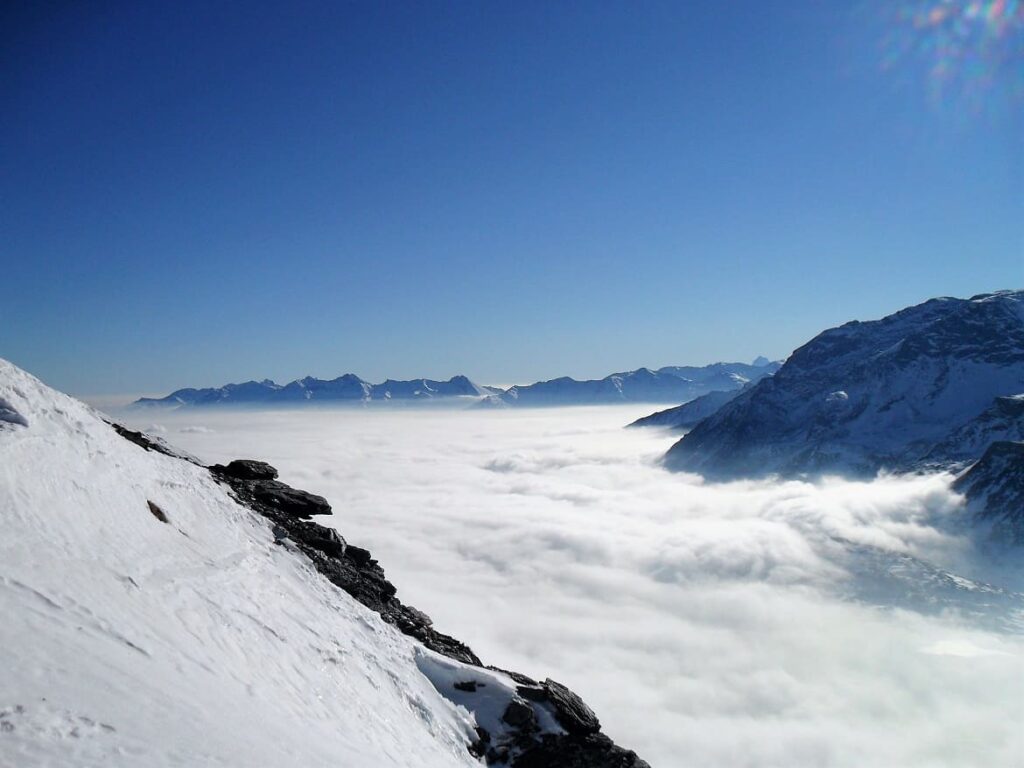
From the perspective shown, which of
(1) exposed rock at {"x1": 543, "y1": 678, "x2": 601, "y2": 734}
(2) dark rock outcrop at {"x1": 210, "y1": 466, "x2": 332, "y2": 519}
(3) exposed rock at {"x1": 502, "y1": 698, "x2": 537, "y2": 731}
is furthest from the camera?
(2) dark rock outcrop at {"x1": 210, "y1": 466, "x2": 332, "y2": 519}

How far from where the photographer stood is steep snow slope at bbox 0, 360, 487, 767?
11641 mm

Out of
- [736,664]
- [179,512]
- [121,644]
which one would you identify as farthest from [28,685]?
[736,664]

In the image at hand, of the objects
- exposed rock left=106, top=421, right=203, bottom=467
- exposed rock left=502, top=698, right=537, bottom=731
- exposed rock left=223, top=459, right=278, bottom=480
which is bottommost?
exposed rock left=502, top=698, right=537, bottom=731

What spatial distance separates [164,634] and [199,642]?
53.9 inches

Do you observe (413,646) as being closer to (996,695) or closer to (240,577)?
(240,577)

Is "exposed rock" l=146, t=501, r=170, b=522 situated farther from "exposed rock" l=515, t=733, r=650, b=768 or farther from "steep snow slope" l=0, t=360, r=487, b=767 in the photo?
"exposed rock" l=515, t=733, r=650, b=768

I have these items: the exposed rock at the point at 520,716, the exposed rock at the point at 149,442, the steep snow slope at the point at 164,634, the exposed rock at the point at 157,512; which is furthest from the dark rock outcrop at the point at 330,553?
the exposed rock at the point at 157,512

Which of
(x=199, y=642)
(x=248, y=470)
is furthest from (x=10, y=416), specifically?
(x=248, y=470)

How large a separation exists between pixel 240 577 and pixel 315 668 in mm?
6333

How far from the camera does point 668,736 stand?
10338 cm

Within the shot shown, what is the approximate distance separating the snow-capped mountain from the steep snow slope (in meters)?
0.07

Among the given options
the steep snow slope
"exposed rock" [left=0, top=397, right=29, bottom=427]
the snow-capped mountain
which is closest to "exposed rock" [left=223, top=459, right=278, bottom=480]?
the snow-capped mountain

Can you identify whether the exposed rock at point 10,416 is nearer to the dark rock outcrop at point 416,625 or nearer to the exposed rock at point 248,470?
the dark rock outcrop at point 416,625

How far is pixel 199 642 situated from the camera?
1822 centimetres
